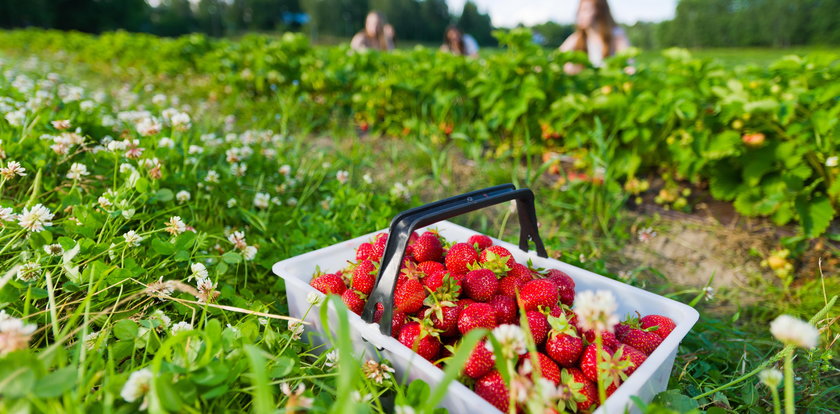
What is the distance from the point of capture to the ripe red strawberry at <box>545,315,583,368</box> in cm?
95

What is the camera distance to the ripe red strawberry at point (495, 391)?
0.89 m

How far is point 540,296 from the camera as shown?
42.0 inches

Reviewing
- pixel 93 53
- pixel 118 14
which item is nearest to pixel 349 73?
pixel 93 53

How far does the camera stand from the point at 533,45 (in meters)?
3.19

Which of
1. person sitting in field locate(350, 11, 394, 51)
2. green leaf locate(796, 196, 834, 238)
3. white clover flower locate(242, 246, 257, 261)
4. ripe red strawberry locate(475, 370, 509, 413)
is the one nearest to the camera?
ripe red strawberry locate(475, 370, 509, 413)

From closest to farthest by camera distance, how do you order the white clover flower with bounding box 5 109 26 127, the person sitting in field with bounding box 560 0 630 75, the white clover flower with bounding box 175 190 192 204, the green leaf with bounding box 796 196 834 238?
the white clover flower with bounding box 175 190 192 204 → the white clover flower with bounding box 5 109 26 127 → the green leaf with bounding box 796 196 834 238 → the person sitting in field with bounding box 560 0 630 75

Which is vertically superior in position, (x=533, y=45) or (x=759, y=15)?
(x=759, y=15)

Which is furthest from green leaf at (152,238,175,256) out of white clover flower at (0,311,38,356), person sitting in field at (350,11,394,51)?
person sitting in field at (350,11,394,51)

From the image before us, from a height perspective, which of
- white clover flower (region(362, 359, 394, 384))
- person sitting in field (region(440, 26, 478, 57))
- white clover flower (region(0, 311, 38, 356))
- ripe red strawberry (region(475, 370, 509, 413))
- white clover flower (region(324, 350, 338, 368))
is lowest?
white clover flower (region(324, 350, 338, 368))

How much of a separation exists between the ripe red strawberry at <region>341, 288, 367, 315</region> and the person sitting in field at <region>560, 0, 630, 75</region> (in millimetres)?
3647

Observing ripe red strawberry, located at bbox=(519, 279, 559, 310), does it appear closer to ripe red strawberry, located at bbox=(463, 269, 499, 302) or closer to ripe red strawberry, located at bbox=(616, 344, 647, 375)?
ripe red strawberry, located at bbox=(463, 269, 499, 302)

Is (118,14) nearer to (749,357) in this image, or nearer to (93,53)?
(93,53)

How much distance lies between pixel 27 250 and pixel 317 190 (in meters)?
1.44

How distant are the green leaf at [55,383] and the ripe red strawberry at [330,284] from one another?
0.58 meters
